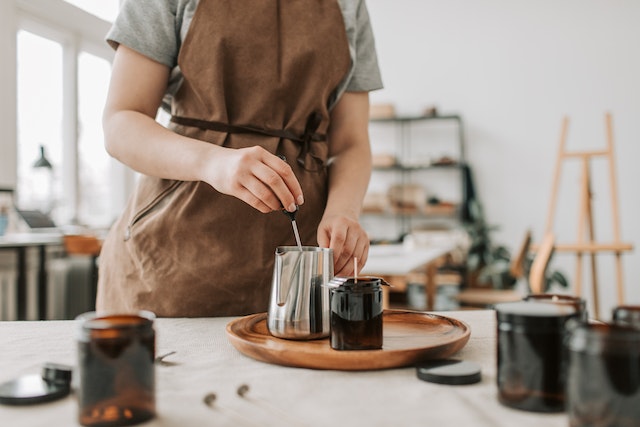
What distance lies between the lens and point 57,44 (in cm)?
Answer: 436

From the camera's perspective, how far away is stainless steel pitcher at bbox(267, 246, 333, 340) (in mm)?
773

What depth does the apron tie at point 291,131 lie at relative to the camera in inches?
42.9

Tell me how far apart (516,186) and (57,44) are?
13.4ft

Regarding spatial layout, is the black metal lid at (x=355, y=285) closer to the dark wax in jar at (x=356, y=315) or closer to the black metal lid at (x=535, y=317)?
the dark wax in jar at (x=356, y=315)

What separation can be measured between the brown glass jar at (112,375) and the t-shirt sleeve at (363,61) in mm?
878

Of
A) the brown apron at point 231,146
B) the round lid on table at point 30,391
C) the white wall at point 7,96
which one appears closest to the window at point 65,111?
A: the white wall at point 7,96

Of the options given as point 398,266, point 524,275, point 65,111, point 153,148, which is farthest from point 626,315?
point 65,111

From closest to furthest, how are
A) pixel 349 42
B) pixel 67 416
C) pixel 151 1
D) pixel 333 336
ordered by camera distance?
pixel 67 416 < pixel 333 336 < pixel 151 1 < pixel 349 42

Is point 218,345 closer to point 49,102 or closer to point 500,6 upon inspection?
point 49,102

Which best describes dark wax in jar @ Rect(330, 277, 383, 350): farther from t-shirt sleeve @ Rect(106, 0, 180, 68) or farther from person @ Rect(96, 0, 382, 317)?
t-shirt sleeve @ Rect(106, 0, 180, 68)

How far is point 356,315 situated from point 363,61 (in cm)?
74

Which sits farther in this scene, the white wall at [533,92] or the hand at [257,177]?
the white wall at [533,92]

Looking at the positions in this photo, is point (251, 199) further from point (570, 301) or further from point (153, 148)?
point (570, 301)

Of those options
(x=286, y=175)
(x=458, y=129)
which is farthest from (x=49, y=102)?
(x=286, y=175)
